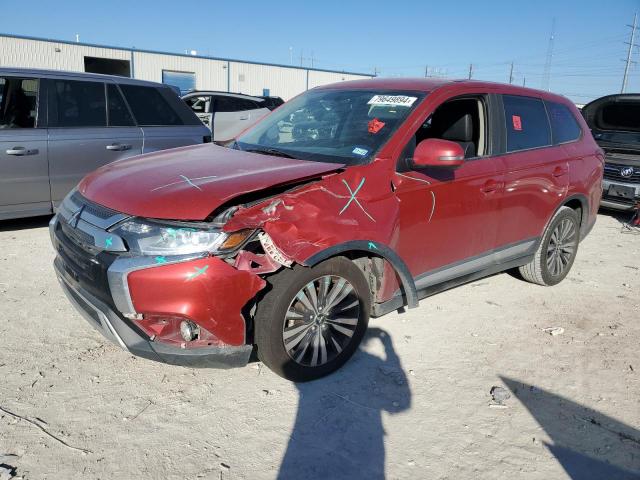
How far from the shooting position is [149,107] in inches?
245

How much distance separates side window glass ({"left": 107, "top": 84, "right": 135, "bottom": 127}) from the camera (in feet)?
19.5

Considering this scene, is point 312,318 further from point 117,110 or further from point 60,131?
point 117,110

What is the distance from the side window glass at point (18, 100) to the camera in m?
5.48

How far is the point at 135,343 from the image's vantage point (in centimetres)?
263

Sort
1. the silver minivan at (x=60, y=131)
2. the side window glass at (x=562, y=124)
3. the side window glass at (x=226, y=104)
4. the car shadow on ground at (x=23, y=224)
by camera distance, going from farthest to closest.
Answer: the side window glass at (x=226, y=104), the car shadow on ground at (x=23, y=224), the silver minivan at (x=60, y=131), the side window glass at (x=562, y=124)

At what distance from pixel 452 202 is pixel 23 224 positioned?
17.2ft

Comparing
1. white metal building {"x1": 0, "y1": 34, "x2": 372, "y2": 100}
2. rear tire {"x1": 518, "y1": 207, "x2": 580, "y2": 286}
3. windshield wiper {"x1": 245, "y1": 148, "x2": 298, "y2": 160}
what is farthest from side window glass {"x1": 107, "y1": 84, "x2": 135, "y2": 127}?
white metal building {"x1": 0, "y1": 34, "x2": 372, "y2": 100}

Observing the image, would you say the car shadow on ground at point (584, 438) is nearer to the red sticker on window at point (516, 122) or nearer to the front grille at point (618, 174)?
the red sticker on window at point (516, 122)

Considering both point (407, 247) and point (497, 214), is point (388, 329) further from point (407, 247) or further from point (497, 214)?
point (497, 214)

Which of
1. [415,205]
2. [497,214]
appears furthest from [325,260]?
[497,214]

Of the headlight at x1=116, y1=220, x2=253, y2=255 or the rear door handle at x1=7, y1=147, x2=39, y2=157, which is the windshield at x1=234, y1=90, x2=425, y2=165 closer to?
the headlight at x1=116, y1=220, x2=253, y2=255

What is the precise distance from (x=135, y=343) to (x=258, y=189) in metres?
1.03

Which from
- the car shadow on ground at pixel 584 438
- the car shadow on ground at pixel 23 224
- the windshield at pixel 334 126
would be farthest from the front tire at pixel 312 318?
the car shadow on ground at pixel 23 224

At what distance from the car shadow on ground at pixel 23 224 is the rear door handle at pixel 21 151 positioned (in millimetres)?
1074
